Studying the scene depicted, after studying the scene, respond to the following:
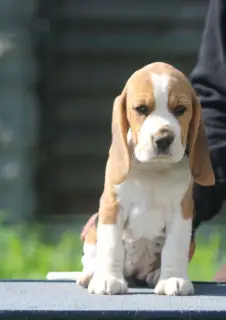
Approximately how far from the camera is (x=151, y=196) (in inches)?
83.0

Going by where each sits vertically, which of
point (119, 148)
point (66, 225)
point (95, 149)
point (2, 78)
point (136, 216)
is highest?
point (119, 148)

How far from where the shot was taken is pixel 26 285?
88.1 inches

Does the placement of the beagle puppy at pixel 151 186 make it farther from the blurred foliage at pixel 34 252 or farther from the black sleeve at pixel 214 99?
the blurred foliage at pixel 34 252

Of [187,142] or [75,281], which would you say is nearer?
[187,142]

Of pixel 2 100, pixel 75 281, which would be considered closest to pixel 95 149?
pixel 2 100

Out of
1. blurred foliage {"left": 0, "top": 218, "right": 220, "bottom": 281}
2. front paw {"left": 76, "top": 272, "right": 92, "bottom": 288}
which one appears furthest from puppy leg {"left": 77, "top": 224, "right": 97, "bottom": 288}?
blurred foliage {"left": 0, "top": 218, "right": 220, "bottom": 281}

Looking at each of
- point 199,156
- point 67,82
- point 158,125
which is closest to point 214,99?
point 199,156

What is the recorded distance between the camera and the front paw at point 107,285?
2056mm

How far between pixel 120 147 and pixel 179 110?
0.14 metres

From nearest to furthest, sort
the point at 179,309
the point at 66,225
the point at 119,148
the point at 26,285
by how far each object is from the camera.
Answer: the point at 179,309
the point at 119,148
the point at 26,285
the point at 66,225

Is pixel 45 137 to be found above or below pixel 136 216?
below

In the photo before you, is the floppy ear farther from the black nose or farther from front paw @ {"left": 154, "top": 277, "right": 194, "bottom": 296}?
front paw @ {"left": 154, "top": 277, "right": 194, "bottom": 296}

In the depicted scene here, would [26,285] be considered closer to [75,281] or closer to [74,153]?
[75,281]

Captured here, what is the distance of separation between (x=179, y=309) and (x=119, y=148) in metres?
0.39
